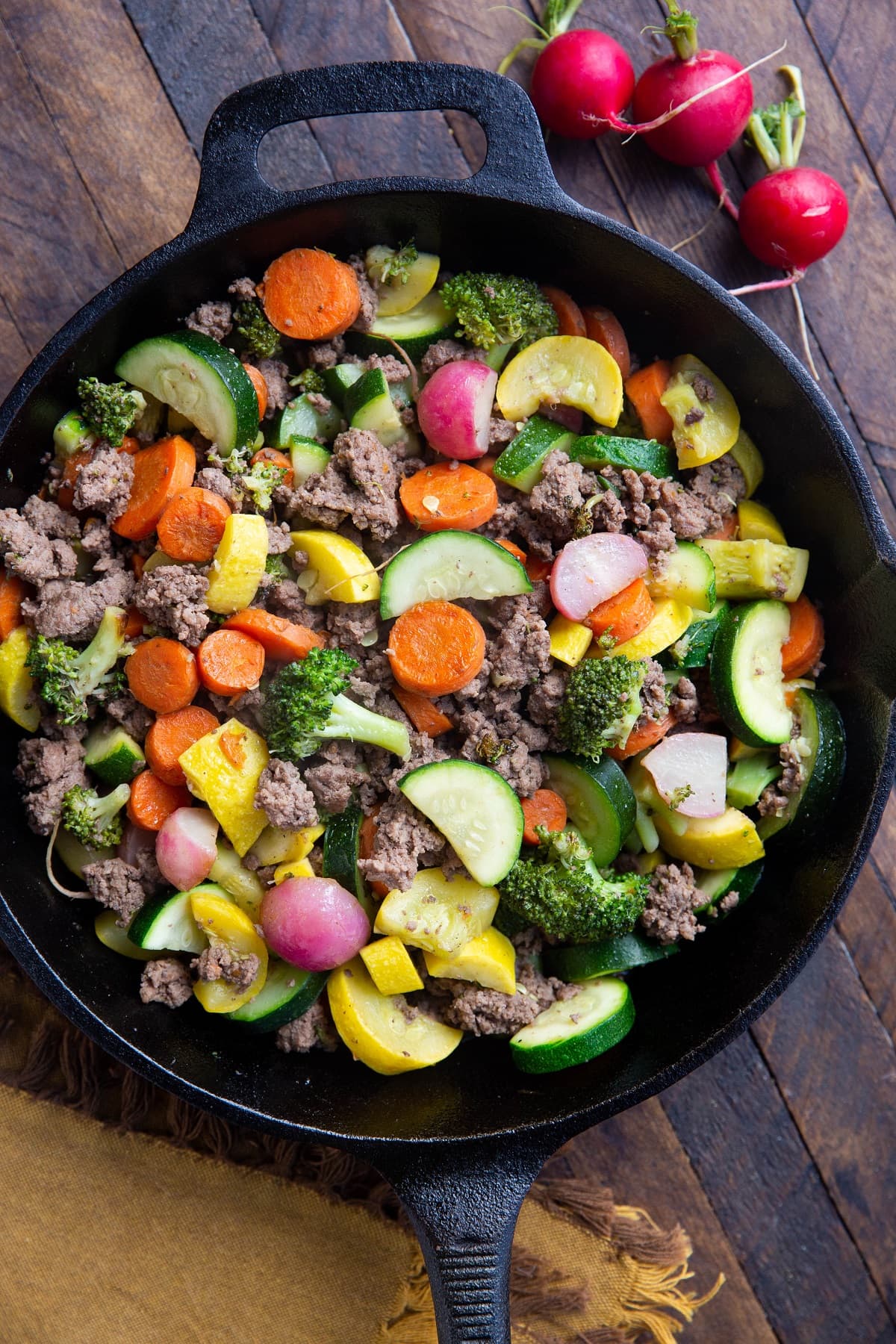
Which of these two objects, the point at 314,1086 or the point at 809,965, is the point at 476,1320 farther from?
the point at 809,965

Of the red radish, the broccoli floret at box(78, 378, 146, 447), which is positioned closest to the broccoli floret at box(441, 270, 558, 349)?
the red radish

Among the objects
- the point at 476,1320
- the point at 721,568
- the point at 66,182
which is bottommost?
the point at 476,1320

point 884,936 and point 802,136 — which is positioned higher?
point 802,136

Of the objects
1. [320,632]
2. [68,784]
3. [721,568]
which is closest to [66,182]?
[320,632]

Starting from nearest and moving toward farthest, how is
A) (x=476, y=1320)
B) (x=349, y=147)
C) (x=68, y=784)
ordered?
1. (x=476, y=1320)
2. (x=68, y=784)
3. (x=349, y=147)

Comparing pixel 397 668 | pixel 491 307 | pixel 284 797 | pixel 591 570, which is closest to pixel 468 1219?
pixel 284 797

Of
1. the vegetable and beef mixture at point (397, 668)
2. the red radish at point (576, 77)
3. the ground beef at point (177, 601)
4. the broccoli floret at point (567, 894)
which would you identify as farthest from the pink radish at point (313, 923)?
the red radish at point (576, 77)
